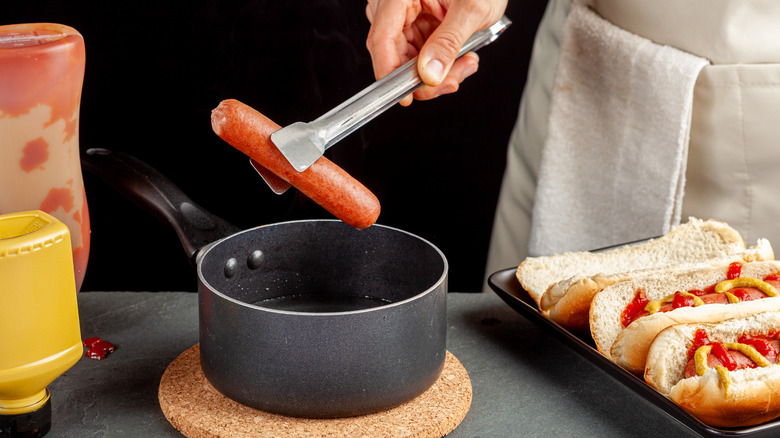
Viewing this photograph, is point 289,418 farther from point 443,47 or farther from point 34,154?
point 443,47

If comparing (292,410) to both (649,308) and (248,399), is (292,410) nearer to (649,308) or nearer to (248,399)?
(248,399)

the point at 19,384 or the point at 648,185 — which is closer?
the point at 19,384

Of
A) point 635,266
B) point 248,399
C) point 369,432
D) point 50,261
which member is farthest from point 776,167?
point 50,261

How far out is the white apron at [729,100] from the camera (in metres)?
1.75

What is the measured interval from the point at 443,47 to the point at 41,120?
0.71 m

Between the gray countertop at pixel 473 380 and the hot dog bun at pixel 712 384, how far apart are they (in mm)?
87

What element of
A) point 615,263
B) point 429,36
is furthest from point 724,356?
point 429,36

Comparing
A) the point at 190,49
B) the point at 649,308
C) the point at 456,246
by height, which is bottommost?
the point at 456,246

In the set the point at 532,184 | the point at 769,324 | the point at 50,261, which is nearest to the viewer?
the point at 50,261

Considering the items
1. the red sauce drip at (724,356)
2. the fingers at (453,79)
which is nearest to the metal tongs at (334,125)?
the fingers at (453,79)

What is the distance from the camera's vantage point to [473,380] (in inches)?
50.9

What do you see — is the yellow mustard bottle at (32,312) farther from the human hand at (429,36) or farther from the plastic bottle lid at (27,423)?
the human hand at (429,36)

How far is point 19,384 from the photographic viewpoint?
3.22ft

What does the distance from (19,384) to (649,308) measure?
1.01 metres
